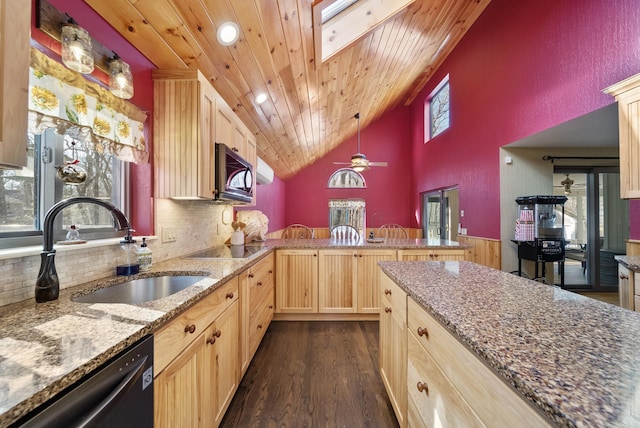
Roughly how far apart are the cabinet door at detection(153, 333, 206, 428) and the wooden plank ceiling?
5.06 ft

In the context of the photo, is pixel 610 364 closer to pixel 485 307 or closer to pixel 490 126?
pixel 485 307

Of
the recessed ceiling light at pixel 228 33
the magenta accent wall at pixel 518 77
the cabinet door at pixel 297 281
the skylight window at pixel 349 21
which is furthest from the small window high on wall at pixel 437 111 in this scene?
the recessed ceiling light at pixel 228 33

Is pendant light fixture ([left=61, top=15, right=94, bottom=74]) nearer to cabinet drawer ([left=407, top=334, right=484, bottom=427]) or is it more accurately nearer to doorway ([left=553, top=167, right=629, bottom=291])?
cabinet drawer ([left=407, top=334, right=484, bottom=427])

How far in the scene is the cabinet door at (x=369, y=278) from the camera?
289 cm

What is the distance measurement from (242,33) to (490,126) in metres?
3.63

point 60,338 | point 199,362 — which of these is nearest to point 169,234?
point 199,362

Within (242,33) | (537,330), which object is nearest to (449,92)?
(242,33)

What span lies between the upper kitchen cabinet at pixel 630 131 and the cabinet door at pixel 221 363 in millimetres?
2887

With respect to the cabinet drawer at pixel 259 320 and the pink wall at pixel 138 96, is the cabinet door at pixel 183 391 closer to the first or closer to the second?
the cabinet drawer at pixel 259 320

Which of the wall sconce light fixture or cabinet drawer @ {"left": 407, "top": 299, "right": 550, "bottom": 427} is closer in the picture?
cabinet drawer @ {"left": 407, "top": 299, "right": 550, "bottom": 427}

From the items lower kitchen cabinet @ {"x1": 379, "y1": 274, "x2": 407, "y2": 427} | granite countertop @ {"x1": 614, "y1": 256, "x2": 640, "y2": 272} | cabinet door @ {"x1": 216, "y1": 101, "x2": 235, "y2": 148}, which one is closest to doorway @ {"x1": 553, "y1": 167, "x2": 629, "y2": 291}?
granite countertop @ {"x1": 614, "y1": 256, "x2": 640, "y2": 272}

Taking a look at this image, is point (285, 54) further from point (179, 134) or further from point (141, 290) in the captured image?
point (141, 290)

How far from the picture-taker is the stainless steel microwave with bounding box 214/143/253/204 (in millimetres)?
1905

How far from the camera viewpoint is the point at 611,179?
13.3ft
